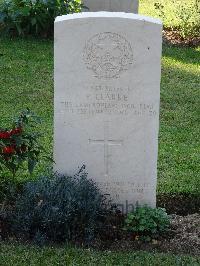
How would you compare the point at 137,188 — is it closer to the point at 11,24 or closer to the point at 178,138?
the point at 178,138

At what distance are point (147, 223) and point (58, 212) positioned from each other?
2.45 feet

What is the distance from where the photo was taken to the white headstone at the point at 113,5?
36.9 feet

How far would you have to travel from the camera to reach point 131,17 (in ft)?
16.6

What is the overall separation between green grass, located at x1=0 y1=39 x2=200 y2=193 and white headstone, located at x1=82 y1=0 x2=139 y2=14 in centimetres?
91

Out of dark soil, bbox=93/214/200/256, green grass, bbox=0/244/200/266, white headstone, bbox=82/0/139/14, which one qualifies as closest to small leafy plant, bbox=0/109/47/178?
green grass, bbox=0/244/200/266

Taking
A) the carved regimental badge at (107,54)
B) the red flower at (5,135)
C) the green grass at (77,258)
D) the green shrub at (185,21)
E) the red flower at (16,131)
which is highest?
the green shrub at (185,21)

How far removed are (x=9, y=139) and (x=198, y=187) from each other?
1.96m

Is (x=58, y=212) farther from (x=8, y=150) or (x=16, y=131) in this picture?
(x=16, y=131)

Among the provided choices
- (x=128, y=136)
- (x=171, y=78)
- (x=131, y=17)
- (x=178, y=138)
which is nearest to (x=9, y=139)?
(x=128, y=136)

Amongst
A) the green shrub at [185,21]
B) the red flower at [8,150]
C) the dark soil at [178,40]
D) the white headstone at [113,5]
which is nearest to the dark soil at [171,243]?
the red flower at [8,150]

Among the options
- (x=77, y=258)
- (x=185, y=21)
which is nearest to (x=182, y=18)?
(x=185, y=21)

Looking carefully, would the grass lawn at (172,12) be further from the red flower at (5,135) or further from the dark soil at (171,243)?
the red flower at (5,135)

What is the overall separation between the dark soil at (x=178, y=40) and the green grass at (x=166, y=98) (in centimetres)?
35

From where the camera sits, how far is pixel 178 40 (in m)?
11.9
